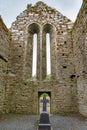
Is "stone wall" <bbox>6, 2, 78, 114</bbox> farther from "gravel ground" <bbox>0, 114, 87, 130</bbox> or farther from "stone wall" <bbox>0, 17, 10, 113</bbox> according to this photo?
"gravel ground" <bbox>0, 114, 87, 130</bbox>

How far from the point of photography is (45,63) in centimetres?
800

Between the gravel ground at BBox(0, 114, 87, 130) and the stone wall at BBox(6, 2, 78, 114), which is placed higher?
the stone wall at BBox(6, 2, 78, 114)

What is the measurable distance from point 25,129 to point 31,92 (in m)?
3.46

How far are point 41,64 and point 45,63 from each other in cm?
29

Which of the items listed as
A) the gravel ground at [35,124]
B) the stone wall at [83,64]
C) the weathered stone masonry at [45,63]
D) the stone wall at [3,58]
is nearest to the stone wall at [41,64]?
the weathered stone masonry at [45,63]

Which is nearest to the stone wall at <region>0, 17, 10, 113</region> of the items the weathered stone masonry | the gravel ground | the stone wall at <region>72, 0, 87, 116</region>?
the weathered stone masonry

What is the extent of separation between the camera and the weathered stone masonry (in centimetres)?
711

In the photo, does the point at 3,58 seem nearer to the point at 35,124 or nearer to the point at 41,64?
the point at 41,64

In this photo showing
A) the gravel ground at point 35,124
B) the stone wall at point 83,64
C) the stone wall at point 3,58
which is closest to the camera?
the gravel ground at point 35,124

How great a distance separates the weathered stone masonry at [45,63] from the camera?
280 inches

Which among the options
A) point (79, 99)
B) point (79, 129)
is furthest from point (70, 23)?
point (79, 129)

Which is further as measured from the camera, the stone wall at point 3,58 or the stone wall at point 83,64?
the stone wall at point 3,58

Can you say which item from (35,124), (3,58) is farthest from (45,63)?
(35,124)

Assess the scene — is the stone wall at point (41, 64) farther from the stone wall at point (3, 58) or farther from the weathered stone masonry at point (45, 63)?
the stone wall at point (3, 58)
